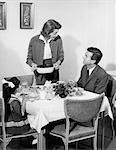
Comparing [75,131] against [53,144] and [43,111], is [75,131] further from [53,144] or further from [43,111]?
[53,144]

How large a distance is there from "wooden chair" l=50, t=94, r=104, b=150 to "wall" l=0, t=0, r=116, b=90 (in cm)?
224

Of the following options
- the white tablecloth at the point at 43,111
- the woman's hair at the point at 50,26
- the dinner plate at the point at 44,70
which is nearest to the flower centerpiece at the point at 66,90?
the white tablecloth at the point at 43,111

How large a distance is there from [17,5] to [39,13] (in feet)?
1.36

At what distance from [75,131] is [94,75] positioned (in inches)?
31.4

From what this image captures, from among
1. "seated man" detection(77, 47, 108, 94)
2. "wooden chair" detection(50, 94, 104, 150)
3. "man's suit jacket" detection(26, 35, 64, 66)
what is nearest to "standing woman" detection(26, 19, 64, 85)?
"man's suit jacket" detection(26, 35, 64, 66)

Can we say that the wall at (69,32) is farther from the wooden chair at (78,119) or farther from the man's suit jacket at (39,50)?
the wooden chair at (78,119)

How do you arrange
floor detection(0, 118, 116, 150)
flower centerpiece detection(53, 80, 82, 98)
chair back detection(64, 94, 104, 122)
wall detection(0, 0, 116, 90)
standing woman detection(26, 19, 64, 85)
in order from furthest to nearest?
1. wall detection(0, 0, 116, 90)
2. standing woman detection(26, 19, 64, 85)
3. floor detection(0, 118, 116, 150)
4. flower centerpiece detection(53, 80, 82, 98)
5. chair back detection(64, 94, 104, 122)

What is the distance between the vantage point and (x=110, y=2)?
626 centimetres

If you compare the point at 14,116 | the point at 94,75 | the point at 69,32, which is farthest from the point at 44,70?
the point at 69,32

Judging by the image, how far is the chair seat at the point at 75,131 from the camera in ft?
11.4

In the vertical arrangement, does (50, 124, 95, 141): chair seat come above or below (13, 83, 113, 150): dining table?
below

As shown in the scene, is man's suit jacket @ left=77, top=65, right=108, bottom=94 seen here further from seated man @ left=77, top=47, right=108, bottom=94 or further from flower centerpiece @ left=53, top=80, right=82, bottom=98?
flower centerpiece @ left=53, top=80, right=82, bottom=98

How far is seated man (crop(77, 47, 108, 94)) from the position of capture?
399cm

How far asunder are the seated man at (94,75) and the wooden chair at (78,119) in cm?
46
